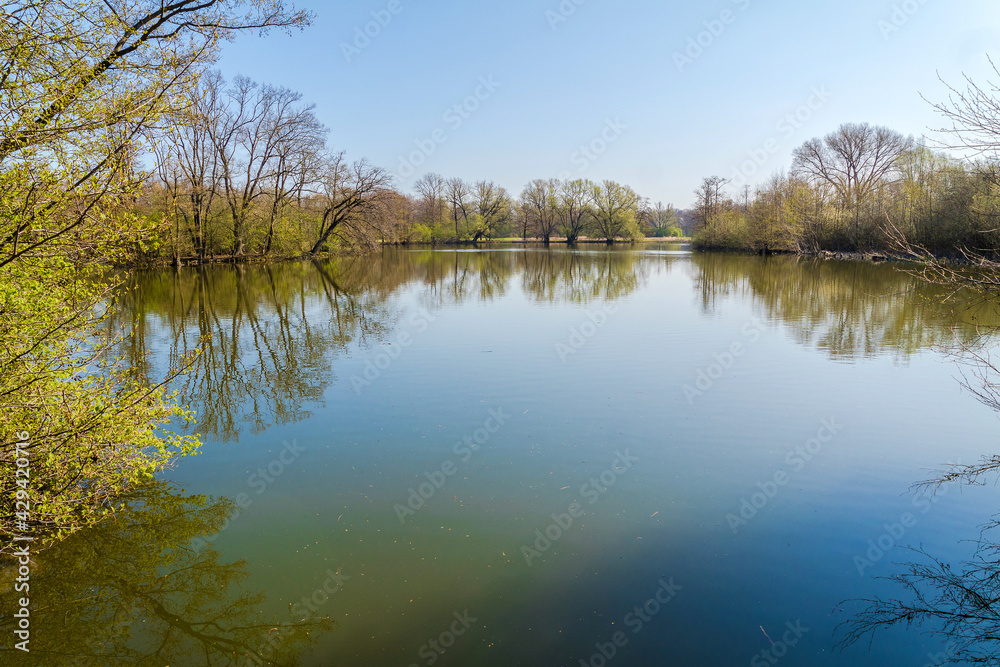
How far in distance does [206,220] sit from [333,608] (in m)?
36.4

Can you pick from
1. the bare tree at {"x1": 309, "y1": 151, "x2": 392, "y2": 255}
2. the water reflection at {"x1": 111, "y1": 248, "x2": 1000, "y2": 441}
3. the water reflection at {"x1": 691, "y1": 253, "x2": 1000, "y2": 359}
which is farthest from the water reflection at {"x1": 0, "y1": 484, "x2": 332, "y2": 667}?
the bare tree at {"x1": 309, "y1": 151, "x2": 392, "y2": 255}

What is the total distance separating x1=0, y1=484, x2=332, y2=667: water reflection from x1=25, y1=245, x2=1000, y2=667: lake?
0.07 feet

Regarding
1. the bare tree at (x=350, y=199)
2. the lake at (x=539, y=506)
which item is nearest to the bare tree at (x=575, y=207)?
the bare tree at (x=350, y=199)

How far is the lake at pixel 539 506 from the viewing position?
143 inches

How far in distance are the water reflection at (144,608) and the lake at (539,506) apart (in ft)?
0.07

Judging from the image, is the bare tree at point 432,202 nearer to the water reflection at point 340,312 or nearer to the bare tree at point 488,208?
the bare tree at point 488,208

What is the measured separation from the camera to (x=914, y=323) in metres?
13.6

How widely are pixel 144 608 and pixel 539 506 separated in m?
3.15

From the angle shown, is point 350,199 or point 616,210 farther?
point 616,210

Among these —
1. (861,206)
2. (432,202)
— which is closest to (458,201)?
(432,202)

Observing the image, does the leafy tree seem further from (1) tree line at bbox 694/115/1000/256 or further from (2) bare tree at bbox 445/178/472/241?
(2) bare tree at bbox 445/178/472/241

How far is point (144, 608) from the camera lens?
3883 millimetres

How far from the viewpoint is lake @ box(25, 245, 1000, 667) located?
3629 millimetres

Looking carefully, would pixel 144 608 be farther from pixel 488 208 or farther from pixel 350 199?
pixel 488 208
